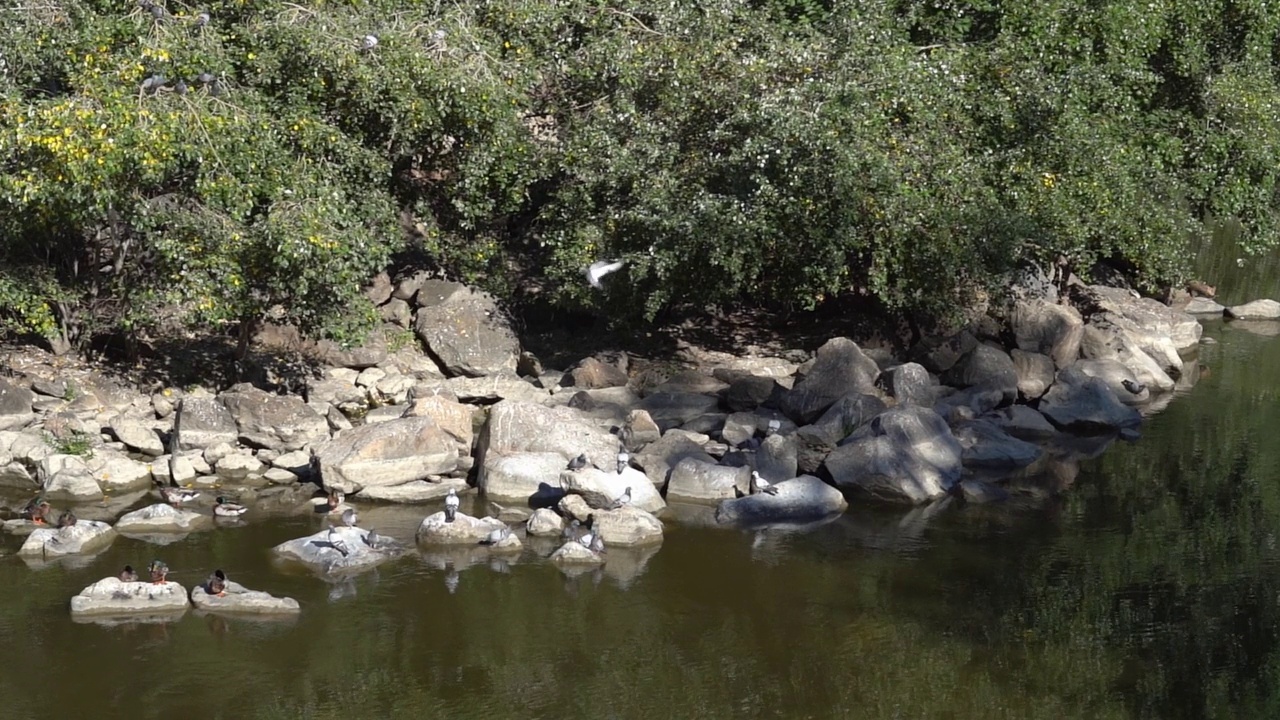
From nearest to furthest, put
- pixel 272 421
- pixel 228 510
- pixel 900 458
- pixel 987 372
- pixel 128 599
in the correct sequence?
pixel 128 599 < pixel 228 510 < pixel 900 458 < pixel 272 421 < pixel 987 372

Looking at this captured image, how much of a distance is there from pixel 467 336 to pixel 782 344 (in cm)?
604

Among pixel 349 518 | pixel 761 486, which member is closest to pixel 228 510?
pixel 349 518

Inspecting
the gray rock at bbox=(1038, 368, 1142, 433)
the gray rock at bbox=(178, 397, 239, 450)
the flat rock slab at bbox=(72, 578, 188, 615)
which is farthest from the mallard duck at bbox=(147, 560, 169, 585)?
the gray rock at bbox=(1038, 368, 1142, 433)

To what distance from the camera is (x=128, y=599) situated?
15219 mm

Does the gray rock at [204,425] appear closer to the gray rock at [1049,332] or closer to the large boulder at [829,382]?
the large boulder at [829,382]

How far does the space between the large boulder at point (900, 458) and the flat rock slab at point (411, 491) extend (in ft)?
17.1

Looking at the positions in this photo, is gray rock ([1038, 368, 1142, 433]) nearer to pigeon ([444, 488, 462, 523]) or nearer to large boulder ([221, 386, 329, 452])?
pigeon ([444, 488, 462, 523])

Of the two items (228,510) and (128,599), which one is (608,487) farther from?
(128,599)

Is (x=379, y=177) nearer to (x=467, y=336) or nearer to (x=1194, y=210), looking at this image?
(x=467, y=336)

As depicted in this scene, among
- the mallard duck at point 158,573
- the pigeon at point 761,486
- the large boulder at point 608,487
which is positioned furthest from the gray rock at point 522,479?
the mallard duck at point 158,573

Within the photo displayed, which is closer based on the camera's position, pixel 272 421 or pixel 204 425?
pixel 204 425

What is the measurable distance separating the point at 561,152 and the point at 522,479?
6373 mm

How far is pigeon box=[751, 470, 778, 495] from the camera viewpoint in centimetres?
1902

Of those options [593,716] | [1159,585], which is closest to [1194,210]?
[1159,585]
